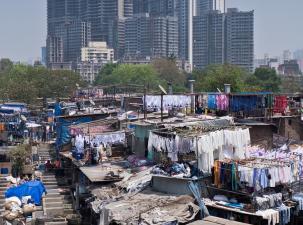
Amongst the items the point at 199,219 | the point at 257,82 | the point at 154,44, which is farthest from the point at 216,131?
the point at 154,44

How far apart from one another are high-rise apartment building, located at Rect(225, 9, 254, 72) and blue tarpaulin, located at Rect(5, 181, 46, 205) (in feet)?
373

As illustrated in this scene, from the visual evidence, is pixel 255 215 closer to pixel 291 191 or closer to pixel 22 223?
pixel 291 191

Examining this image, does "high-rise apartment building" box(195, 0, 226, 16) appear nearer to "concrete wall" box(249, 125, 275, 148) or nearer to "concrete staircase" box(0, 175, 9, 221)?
"concrete staircase" box(0, 175, 9, 221)

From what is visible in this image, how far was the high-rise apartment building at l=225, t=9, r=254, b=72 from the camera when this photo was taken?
429 feet

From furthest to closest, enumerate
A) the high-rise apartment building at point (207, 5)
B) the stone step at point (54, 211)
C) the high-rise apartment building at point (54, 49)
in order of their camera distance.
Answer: the high-rise apartment building at point (207, 5) < the high-rise apartment building at point (54, 49) < the stone step at point (54, 211)

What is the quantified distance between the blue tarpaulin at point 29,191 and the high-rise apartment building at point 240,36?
113661 mm

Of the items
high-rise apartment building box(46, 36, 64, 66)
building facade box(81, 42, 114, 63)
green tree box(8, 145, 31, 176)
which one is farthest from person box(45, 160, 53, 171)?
high-rise apartment building box(46, 36, 64, 66)

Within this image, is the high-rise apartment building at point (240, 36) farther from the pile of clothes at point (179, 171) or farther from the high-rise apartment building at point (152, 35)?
the pile of clothes at point (179, 171)

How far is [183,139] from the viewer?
1531 cm

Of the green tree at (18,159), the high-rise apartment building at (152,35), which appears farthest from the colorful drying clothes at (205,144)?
the high-rise apartment building at (152,35)

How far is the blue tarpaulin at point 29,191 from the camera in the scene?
774 inches

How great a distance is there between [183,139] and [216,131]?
3.20ft

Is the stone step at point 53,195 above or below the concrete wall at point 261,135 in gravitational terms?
below

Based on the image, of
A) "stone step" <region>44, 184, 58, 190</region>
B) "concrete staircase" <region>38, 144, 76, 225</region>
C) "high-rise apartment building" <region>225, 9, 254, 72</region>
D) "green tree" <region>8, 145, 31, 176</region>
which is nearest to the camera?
"concrete staircase" <region>38, 144, 76, 225</region>
